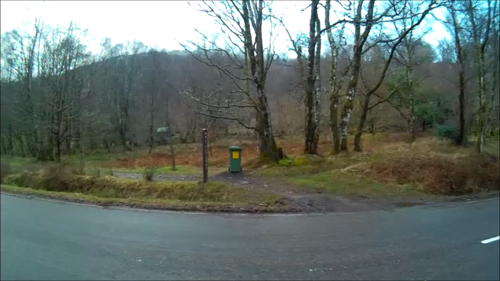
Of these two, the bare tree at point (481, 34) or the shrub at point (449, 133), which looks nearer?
the bare tree at point (481, 34)

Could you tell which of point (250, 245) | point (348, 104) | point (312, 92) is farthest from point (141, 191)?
point (348, 104)

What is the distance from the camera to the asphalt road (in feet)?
15.6

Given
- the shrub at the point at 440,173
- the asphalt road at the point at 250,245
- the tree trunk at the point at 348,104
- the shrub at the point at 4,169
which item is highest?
the tree trunk at the point at 348,104

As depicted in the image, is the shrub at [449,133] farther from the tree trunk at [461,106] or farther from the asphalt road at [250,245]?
the asphalt road at [250,245]

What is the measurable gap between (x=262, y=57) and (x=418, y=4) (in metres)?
7.12

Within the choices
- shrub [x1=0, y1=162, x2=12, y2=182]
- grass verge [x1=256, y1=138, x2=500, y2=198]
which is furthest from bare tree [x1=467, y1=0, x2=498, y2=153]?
shrub [x1=0, y1=162, x2=12, y2=182]

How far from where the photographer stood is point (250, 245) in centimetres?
587

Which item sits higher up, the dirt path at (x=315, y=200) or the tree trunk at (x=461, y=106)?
the tree trunk at (x=461, y=106)

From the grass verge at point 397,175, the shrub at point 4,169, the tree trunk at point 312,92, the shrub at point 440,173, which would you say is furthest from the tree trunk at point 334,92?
the shrub at point 4,169

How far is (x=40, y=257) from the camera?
5172 mm

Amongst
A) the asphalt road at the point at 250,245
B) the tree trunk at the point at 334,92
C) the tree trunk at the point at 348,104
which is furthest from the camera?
the tree trunk at the point at 334,92

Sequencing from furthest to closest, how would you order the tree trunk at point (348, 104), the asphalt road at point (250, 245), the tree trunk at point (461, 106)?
the tree trunk at point (461, 106) < the tree trunk at point (348, 104) < the asphalt road at point (250, 245)

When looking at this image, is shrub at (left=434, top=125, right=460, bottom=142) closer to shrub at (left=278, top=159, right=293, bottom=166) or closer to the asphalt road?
shrub at (left=278, top=159, right=293, bottom=166)

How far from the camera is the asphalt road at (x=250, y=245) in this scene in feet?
15.6
